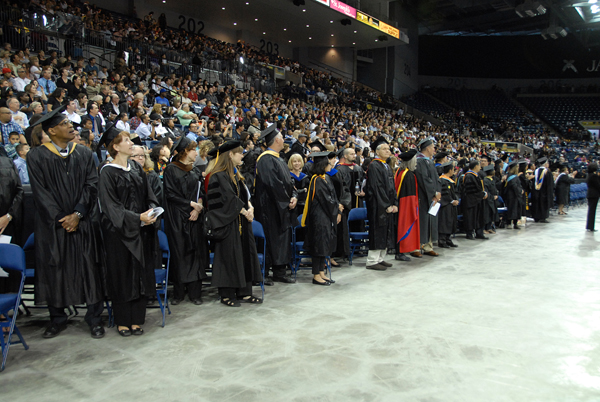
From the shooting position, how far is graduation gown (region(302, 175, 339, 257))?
536cm

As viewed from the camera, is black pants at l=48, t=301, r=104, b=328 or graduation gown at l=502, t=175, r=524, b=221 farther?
graduation gown at l=502, t=175, r=524, b=221

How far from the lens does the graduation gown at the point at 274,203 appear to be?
17.5ft

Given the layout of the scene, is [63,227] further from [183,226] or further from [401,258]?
[401,258]

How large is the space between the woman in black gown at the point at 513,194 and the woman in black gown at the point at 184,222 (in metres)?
8.41

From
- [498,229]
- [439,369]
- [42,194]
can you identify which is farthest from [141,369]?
[498,229]

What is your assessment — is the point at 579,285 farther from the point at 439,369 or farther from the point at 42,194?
the point at 42,194

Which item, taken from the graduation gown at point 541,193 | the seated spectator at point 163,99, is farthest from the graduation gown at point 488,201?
the seated spectator at point 163,99

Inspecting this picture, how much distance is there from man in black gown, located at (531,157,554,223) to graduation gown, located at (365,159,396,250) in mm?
7347

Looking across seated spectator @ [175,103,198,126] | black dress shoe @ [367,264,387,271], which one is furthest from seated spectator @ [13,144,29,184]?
black dress shoe @ [367,264,387,271]

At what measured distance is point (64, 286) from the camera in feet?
11.8

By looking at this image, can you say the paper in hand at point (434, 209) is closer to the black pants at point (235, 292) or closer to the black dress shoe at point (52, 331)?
the black pants at point (235, 292)

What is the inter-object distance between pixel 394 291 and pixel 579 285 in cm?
237

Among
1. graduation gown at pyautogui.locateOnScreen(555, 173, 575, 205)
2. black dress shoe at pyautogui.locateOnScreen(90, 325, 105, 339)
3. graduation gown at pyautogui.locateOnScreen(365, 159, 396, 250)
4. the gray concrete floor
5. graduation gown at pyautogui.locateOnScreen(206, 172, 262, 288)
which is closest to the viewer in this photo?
the gray concrete floor

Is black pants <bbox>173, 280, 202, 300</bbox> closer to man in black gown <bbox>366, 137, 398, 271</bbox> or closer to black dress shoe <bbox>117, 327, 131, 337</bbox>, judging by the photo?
black dress shoe <bbox>117, 327, 131, 337</bbox>
